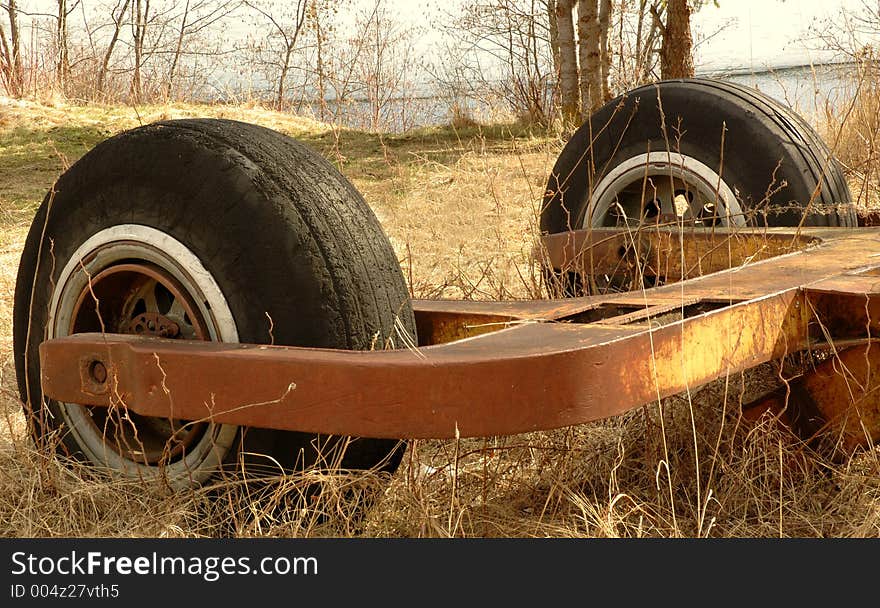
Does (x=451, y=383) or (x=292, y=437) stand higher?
(x=451, y=383)

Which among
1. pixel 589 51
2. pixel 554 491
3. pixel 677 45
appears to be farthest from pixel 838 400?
pixel 589 51

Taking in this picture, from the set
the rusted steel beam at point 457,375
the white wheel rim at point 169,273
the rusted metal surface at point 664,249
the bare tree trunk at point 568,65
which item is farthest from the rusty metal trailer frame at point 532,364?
the bare tree trunk at point 568,65

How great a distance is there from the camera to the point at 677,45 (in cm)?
873

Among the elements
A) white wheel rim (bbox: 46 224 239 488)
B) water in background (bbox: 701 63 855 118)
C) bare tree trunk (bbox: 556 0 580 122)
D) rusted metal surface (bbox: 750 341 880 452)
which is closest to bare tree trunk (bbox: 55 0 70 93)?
bare tree trunk (bbox: 556 0 580 122)

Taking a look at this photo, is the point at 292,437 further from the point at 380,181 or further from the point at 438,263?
the point at 380,181

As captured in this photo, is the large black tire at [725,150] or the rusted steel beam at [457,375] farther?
the large black tire at [725,150]

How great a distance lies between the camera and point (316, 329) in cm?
207

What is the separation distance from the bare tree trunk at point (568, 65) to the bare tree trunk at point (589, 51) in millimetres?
215

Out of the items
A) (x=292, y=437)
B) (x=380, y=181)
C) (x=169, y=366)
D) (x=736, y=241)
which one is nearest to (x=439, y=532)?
(x=292, y=437)

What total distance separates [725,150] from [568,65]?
758cm

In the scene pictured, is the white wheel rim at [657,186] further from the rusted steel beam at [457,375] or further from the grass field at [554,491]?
the rusted steel beam at [457,375]

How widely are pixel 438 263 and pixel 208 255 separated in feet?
10.00

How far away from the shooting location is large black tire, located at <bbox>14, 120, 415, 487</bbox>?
209 centimetres

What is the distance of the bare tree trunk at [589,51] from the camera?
1027 cm
